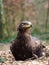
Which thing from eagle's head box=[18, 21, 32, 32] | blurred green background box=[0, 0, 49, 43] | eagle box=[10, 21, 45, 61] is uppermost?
eagle's head box=[18, 21, 32, 32]

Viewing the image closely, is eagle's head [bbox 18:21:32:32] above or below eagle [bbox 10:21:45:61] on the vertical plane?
above

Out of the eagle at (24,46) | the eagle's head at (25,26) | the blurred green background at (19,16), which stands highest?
the eagle's head at (25,26)

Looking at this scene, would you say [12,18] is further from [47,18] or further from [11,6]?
[47,18]

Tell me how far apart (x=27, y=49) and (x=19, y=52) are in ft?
0.83

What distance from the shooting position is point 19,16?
21406mm

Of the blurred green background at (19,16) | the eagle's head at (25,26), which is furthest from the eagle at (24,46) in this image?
the blurred green background at (19,16)

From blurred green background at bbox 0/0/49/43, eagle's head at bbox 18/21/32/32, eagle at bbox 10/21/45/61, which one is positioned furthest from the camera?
blurred green background at bbox 0/0/49/43

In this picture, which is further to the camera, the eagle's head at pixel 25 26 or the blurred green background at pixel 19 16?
the blurred green background at pixel 19 16

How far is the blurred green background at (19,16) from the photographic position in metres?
18.1

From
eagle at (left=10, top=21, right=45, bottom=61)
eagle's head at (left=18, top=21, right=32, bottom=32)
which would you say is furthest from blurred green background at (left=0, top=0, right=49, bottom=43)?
eagle's head at (left=18, top=21, right=32, bottom=32)

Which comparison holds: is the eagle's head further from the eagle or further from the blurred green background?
the blurred green background

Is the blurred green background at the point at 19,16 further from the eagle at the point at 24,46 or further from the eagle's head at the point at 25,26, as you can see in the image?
the eagle's head at the point at 25,26

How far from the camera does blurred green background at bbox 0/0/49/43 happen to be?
1812 centimetres

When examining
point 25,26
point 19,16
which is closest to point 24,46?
point 25,26
